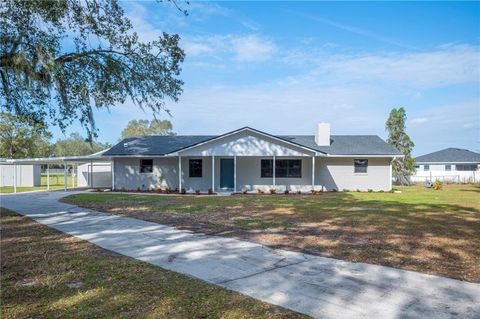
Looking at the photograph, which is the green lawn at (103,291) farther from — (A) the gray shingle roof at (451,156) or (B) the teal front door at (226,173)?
(A) the gray shingle roof at (451,156)

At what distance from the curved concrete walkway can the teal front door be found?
1357 cm

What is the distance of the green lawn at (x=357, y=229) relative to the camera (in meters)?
5.83

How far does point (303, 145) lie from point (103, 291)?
59.4ft

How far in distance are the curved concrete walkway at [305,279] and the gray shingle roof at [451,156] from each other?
39206 mm

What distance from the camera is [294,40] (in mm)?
16297

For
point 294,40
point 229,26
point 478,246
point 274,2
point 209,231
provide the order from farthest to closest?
1. point 294,40
2. point 229,26
3. point 274,2
4. point 209,231
5. point 478,246

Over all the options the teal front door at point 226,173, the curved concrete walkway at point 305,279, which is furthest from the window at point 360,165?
the curved concrete walkway at point 305,279

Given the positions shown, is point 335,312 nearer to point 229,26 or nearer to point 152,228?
point 152,228

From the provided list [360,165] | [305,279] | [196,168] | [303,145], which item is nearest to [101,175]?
[196,168]

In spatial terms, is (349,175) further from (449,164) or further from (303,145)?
(449,164)

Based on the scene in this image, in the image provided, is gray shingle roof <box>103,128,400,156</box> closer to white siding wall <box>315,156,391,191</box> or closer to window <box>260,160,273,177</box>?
white siding wall <box>315,156,391,191</box>

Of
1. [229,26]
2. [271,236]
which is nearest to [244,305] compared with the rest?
[271,236]

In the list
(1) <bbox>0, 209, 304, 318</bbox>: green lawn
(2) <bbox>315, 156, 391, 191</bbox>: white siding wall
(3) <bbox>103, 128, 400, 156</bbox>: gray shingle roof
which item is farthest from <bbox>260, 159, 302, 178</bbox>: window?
(1) <bbox>0, 209, 304, 318</bbox>: green lawn

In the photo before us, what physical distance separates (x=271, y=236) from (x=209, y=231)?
1.61 metres
